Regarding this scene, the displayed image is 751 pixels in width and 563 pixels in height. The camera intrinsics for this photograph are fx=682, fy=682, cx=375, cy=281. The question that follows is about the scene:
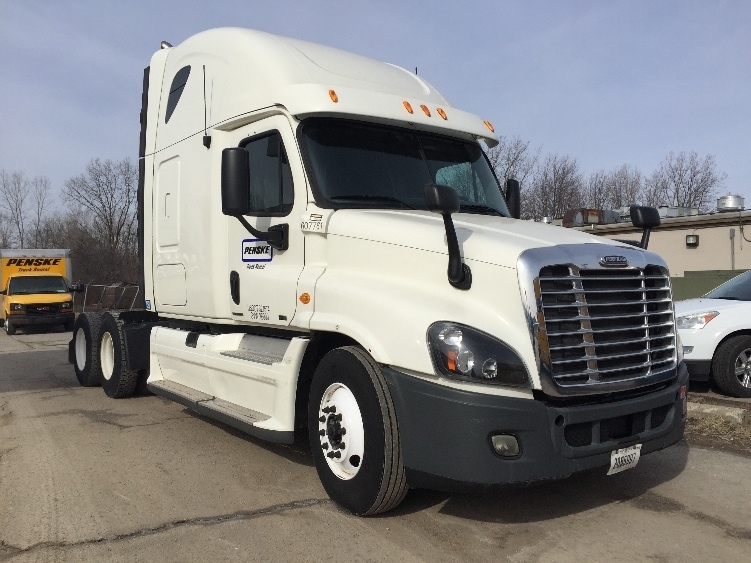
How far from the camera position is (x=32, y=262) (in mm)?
23422

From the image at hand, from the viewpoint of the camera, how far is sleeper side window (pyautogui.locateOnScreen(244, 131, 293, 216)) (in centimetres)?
516

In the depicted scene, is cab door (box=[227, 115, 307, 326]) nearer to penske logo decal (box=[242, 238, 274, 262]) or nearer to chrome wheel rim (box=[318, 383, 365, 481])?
penske logo decal (box=[242, 238, 274, 262])

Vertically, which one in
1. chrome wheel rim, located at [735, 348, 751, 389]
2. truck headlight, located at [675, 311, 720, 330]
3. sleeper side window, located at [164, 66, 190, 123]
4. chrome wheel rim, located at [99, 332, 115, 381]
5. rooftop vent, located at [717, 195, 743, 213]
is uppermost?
rooftop vent, located at [717, 195, 743, 213]

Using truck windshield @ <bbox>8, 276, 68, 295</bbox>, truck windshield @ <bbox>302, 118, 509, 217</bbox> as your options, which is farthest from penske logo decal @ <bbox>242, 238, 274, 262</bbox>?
truck windshield @ <bbox>8, 276, 68, 295</bbox>

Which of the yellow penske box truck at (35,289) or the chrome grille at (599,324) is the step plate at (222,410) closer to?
the chrome grille at (599,324)

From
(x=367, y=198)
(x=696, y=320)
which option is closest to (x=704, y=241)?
(x=696, y=320)

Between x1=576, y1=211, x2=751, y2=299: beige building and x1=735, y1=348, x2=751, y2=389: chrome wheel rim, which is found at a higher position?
x1=576, y1=211, x2=751, y2=299: beige building

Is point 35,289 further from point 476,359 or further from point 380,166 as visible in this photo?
point 476,359

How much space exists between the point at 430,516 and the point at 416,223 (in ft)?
6.12

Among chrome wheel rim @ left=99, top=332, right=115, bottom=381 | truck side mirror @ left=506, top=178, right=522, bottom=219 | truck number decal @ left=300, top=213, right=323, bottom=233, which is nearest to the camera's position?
truck number decal @ left=300, top=213, right=323, bottom=233

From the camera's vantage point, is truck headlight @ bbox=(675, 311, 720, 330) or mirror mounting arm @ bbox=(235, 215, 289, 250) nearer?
mirror mounting arm @ bbox=(235, 215, 289, 250)

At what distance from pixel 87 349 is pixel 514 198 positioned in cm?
614

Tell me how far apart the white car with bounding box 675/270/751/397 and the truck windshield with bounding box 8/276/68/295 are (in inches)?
805

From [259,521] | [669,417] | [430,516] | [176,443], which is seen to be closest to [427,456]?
[430,516]
